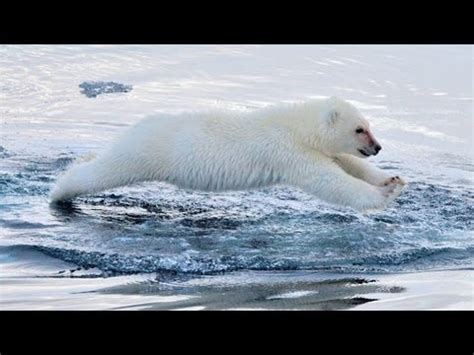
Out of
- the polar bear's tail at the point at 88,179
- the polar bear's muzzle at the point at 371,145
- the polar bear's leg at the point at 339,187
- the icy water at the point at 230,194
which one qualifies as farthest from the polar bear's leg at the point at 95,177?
the polar bear's muzzle at the point at 371,145

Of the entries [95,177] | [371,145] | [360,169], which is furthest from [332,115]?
[95,177]

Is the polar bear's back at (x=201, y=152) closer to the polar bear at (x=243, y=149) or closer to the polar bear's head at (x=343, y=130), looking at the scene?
the polar bear at (x=243, y=149)

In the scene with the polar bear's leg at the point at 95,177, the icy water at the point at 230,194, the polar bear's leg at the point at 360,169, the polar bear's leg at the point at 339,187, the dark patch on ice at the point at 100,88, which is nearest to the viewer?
the icy water at the point at 230,194

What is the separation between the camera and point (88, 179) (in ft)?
24.7

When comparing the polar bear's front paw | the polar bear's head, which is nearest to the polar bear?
the polar bear's head

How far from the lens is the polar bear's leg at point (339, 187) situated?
22.7ft

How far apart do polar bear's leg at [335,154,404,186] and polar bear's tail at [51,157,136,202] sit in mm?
1625

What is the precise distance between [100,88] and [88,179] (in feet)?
14.0

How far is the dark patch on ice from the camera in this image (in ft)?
37.4

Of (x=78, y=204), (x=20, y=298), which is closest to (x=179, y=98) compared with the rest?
(x=78, y=204)

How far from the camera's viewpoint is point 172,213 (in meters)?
7.68

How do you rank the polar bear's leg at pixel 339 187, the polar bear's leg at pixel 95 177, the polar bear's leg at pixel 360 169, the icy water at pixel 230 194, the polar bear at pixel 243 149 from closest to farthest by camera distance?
1. the icy water at pixel 230 194
2. the polar bear's leg at pixel 339 187
3. the polar bear at pixel 243 149
4. the polar bear's leg at pixel 95 177
5. the polar bear's leg at pixel 360 169

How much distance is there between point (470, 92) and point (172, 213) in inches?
223

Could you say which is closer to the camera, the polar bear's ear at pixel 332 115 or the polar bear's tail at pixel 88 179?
the polar bear's ear at pixel 332 115
